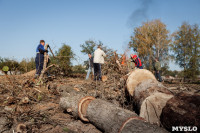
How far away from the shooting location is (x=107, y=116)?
2471 millimetres

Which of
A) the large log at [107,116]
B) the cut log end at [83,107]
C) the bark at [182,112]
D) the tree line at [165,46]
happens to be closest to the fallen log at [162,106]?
the bark at [182,112]

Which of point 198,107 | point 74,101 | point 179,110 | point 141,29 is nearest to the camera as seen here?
point 198,107

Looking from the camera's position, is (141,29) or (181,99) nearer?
(181,99)

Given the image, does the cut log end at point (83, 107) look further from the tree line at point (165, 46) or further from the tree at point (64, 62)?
the tree line at point (165, 46)

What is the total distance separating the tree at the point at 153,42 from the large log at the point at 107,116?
27.7m

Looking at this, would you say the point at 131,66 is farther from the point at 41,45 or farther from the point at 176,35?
the point at 176,35

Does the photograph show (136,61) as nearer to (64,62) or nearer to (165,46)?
(64,62)

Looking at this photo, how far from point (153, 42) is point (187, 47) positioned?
7.03 meters

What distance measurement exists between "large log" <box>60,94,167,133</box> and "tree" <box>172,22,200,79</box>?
890 inches

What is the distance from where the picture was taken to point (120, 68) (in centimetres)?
712

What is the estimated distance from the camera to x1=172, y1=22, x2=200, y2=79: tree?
2234cm

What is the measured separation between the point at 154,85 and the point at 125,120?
150 centimetres

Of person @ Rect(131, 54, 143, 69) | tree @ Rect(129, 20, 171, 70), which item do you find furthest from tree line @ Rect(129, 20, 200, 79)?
person @ Rect(131, 54, 143, 69)

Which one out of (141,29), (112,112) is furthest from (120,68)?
(141,29)
